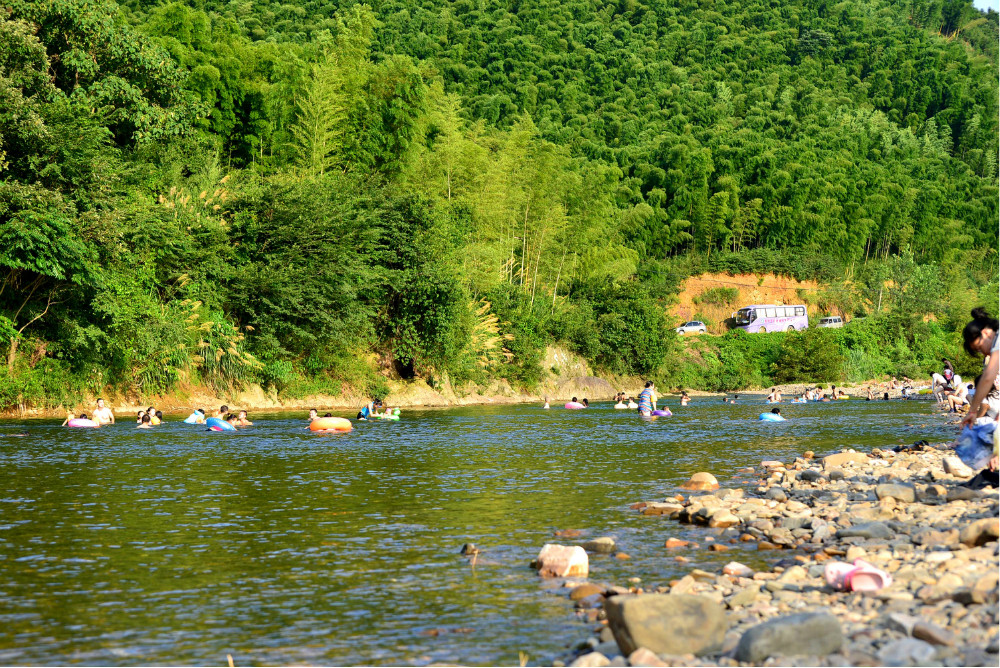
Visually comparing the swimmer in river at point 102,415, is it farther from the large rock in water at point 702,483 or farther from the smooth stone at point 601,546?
the smooth stone at point 601,546

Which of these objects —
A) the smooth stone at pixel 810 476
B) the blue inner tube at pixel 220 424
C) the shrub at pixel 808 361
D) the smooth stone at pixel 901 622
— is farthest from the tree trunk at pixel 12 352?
the shrub at pixel 808 361

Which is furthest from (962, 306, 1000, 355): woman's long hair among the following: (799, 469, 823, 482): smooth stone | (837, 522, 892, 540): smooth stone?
(799, 469, 823, 482): smooth stone

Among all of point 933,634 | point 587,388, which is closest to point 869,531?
point 933,634

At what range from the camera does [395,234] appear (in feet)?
147

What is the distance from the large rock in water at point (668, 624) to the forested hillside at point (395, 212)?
85.4 feet

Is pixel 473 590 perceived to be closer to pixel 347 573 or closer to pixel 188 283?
pixel 347 573

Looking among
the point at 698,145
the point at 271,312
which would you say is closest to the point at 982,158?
the point at 698,145

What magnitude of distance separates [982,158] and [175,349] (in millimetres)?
128908

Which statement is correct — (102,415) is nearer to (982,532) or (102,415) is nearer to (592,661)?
(592,661)

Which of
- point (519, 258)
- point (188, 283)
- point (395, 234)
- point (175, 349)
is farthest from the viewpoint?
point (519, 258)

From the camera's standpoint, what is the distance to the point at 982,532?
9.90m

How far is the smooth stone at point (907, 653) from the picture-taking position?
21.8 ft

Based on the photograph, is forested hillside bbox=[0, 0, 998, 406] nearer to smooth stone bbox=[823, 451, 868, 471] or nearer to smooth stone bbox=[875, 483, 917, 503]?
smooth stone bbox=[823, 451, 868, 471]

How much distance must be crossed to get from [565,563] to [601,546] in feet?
4.06
